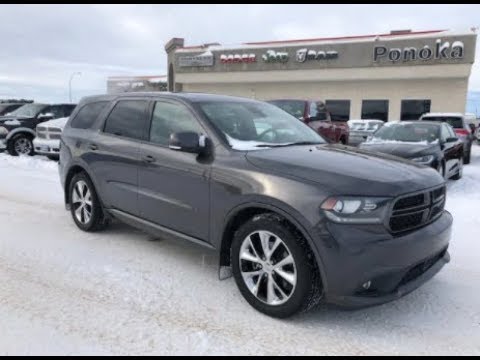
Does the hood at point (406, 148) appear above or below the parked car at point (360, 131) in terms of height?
above

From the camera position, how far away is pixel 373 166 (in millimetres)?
3561

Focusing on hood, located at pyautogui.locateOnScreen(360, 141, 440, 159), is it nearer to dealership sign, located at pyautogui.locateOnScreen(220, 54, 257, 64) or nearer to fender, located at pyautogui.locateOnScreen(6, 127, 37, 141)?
fender, located at pyautogui.locateOnScreen(6, 127, 37, 141)

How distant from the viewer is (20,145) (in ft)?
44.1

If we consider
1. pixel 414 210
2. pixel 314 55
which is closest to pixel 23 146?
pixel 414 210

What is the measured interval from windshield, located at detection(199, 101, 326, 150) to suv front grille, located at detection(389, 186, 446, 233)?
131 centimetres

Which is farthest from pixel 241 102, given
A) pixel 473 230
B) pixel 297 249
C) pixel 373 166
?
pixel 473 230

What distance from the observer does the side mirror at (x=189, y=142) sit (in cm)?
381

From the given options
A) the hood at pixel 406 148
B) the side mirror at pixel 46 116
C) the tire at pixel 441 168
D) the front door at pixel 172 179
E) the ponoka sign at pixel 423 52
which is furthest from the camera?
the ponoka sign at pixel 423 52

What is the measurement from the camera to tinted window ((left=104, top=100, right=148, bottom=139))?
189 inches

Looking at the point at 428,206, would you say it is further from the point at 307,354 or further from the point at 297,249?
the point at 307,354

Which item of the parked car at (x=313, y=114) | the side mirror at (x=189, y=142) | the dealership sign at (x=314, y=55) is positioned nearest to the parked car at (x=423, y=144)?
the parked car at (x=313, y=114)

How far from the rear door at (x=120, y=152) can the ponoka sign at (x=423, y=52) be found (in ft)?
85.1

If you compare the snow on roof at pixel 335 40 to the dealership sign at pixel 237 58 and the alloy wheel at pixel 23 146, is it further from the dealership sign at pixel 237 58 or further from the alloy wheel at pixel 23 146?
the alloy wheel at pixel 23 146

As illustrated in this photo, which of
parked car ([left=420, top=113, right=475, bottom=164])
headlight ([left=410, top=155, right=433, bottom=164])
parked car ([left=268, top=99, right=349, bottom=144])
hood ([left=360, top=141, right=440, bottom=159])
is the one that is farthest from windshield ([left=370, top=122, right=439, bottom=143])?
parked car ([left=420, top=113, right=475, bottom=164])
